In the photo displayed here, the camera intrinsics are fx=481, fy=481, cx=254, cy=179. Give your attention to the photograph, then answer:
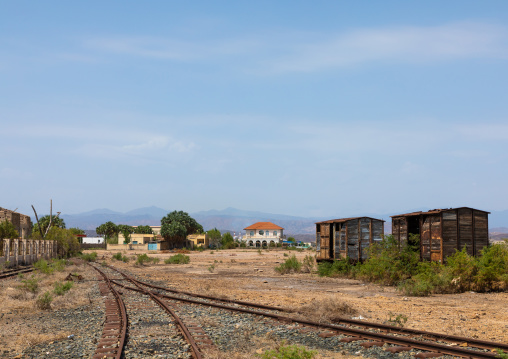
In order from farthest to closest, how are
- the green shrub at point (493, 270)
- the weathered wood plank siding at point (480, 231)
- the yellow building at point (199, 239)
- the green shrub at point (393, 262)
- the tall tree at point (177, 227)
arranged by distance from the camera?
the yellow building at point (199, 239), the tall tree at point (177, 227), the green shrub at point (393, 262), the weathered wood plank siding at point (480, 231), the green shrub at point (493, 270)

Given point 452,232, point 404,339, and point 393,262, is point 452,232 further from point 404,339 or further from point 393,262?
point 404,339

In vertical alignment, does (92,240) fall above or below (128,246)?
below

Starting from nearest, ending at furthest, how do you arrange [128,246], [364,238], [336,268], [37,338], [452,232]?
[37,338]
[452,232]
[364,238]
[336,268]
[128,246]

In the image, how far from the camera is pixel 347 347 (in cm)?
1073

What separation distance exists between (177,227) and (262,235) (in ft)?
158

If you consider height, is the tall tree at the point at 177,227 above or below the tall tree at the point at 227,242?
above

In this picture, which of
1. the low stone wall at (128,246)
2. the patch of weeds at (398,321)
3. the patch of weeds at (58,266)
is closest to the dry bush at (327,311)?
the patch of weeds at (398,321)

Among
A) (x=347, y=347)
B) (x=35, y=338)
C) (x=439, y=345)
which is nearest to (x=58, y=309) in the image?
(x=35, y=338)

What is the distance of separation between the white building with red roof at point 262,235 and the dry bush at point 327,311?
143 meters

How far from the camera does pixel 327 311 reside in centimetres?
1428

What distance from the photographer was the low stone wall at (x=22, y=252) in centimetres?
3856

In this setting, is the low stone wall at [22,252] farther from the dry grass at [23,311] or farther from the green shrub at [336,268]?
the green shrub at [336,268]

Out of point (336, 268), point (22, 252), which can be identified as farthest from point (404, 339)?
point (22, 252)

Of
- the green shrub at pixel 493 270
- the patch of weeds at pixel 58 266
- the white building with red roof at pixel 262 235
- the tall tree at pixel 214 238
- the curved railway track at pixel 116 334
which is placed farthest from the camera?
the white building with red roof at pixel 262 235
